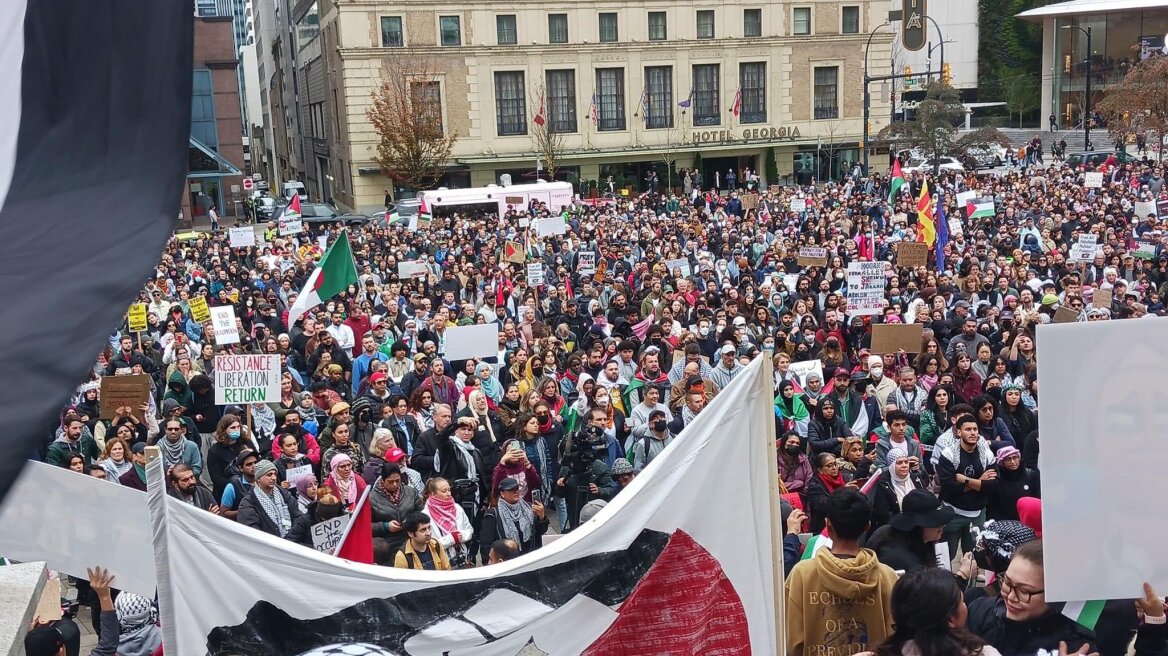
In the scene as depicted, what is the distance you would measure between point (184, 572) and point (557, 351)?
9.24m

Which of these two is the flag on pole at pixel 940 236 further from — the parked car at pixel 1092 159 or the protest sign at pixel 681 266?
the parked car at pixel 1092 159

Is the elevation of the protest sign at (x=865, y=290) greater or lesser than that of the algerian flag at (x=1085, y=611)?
lesser

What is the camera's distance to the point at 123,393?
10781 millimetres

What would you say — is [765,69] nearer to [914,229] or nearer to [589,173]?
[589,173]

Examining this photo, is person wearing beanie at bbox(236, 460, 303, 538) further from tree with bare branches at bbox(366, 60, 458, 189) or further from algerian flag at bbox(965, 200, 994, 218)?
tree with bare branches at bbox(366, 60, 458, 189)

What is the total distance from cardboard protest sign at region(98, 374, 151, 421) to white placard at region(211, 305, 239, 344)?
13.1 ft

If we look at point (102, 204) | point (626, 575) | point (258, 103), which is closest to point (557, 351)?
point (626, 575)

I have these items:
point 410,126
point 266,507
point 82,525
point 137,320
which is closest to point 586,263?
point 137,320

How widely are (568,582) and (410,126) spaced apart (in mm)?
49746

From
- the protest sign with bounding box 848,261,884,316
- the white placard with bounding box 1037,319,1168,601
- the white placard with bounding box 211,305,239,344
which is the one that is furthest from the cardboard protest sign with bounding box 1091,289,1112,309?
the white placard with bounding box 1037,319,1168,601

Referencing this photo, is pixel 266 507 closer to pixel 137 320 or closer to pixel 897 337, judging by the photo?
pixel 897 337

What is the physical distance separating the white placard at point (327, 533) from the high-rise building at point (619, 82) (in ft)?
158

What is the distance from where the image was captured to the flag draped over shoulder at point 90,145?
264 centimetres

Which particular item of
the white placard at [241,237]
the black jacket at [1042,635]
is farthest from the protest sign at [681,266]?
the black jacket at [1042,635]
